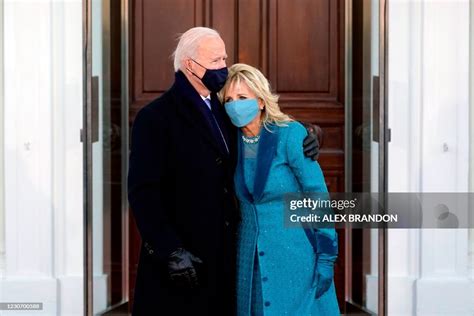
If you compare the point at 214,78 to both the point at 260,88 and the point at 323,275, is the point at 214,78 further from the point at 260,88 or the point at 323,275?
the point at 323,275

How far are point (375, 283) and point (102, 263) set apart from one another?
4.64ft

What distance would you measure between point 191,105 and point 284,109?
1.96m

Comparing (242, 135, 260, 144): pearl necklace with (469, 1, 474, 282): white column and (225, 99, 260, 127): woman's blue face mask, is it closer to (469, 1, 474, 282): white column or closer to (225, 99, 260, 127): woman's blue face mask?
(225, 99, 260, 127): woman's blue face mask

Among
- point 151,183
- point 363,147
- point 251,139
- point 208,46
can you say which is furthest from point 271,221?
point 363,147

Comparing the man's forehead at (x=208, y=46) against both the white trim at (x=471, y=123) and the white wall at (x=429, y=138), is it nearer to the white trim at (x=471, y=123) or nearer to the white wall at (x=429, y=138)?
the white wall at (x=429, y=138)

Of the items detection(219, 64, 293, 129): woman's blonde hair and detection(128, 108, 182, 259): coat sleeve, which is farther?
detection(219, 64, 293, 129): woman's blonde hair

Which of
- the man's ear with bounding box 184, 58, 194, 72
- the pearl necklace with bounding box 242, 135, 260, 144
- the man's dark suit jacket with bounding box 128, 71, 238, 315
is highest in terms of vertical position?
the man's ear with bounding box 184, 58, 194, 72

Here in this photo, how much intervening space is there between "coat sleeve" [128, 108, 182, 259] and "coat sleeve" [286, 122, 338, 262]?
43cm

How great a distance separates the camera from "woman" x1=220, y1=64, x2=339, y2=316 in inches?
133

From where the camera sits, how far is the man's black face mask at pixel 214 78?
3432 millimetres

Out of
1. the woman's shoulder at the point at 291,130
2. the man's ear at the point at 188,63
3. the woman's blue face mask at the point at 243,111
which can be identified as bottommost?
the woman's shoulder at the point at 291,130

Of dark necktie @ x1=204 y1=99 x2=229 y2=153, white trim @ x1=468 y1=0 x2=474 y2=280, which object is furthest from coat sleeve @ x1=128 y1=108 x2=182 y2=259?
white trim @ x1=468 y1=0 x2=474 y2=280

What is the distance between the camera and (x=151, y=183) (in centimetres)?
332

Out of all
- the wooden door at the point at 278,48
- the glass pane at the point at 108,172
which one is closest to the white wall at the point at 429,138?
the wooden door at the point at 278,48
